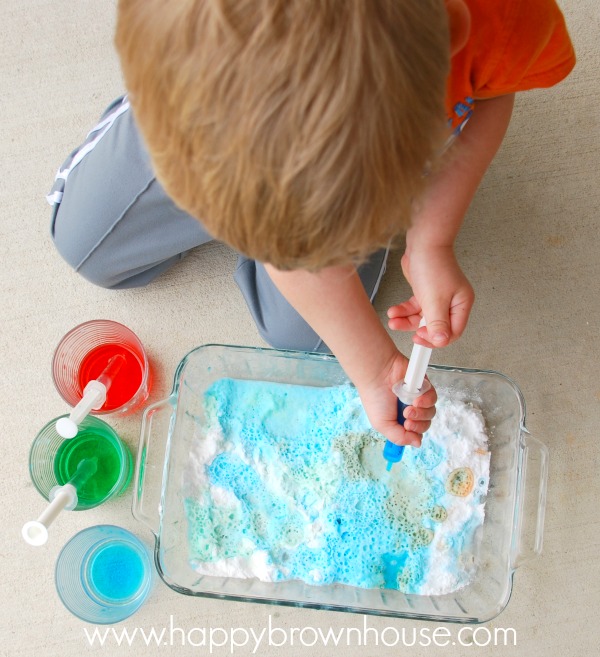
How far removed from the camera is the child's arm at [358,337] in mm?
642

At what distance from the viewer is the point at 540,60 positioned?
2.00 feet

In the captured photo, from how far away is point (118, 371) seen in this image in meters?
0.84

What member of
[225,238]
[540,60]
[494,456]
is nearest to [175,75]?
[225,238]

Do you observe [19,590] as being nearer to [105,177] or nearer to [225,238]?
[105,177]

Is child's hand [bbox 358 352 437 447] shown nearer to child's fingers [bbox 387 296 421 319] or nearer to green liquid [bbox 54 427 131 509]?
child's fingers [bbox 387 296 421 319]

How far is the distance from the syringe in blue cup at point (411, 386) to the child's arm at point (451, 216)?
33mm

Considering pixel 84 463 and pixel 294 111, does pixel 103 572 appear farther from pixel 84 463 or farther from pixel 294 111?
pixel 294 111

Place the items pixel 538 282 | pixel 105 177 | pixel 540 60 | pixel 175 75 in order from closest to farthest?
1. pixel 175 75
2. pixel 540 60
3. pixel 105 177
4. pixel 538 282

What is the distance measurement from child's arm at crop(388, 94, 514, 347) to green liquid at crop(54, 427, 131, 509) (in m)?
0.41

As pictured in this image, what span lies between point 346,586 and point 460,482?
18cm

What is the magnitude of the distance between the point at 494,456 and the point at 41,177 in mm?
686

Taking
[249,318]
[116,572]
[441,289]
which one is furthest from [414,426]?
[116,572]

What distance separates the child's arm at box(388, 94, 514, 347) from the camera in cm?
67

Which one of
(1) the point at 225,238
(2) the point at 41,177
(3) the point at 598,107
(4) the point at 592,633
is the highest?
(1) the point at 225,238
